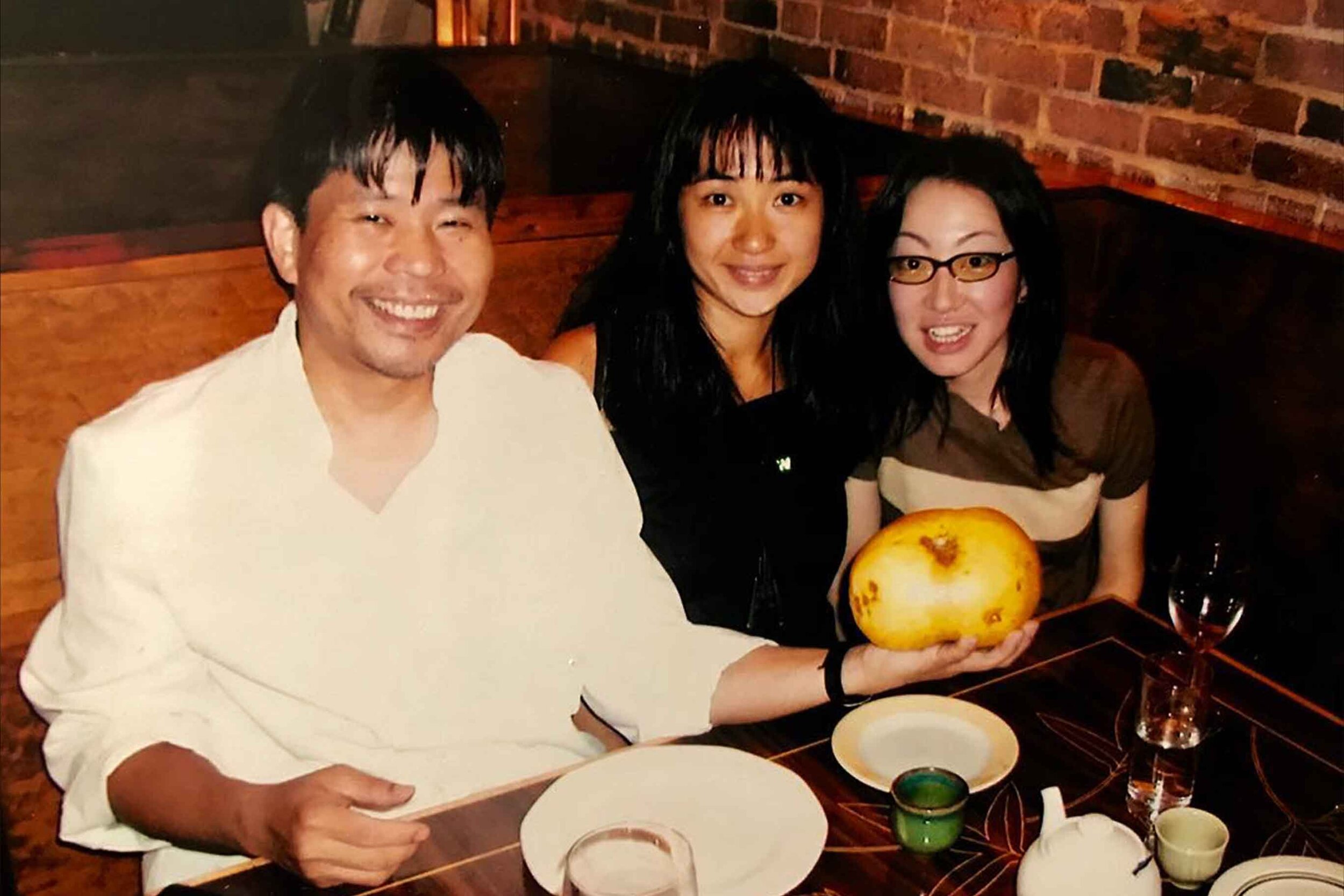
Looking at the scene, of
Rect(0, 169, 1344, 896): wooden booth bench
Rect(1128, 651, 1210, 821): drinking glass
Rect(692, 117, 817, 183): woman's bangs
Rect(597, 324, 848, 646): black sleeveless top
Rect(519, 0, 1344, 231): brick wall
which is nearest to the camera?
Rect(1128, 651, 1210, 821): drinking glass

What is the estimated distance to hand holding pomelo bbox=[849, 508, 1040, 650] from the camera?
1375mm

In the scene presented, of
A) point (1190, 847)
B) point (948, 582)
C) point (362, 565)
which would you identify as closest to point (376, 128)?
point (362, 565)

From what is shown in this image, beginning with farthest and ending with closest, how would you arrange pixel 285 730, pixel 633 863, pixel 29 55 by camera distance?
pixel 29 55, pixel 285 730, pixel 633 863

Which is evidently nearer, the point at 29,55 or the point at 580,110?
the point at 29,55

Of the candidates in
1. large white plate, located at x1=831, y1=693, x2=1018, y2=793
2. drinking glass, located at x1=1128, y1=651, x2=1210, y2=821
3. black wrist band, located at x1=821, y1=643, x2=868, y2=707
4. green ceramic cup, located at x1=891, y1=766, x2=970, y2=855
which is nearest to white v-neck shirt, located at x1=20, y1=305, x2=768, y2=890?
black wrist band, located at x1=821, y1=643, x2=868, y2=707

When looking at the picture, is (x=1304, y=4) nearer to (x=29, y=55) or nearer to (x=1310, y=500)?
(x=1310, y=500)

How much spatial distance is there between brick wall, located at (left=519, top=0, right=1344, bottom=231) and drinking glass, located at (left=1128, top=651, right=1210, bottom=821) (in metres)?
1.42

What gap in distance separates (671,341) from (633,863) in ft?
3.99

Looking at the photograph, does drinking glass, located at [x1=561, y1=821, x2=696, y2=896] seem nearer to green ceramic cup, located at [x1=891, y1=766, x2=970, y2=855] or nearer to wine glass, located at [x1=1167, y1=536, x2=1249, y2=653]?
green ceramic cup, located at [x1=891, y1=766, x2=970, y2=855]

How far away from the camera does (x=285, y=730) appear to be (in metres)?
1.54

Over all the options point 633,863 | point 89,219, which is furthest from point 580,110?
point 633,863

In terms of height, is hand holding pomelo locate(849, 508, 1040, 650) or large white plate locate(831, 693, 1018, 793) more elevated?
hand holding pomelo locate(849, 508, 1040, 650)

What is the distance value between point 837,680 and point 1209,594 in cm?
46

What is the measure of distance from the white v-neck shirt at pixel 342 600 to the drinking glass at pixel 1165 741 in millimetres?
514
